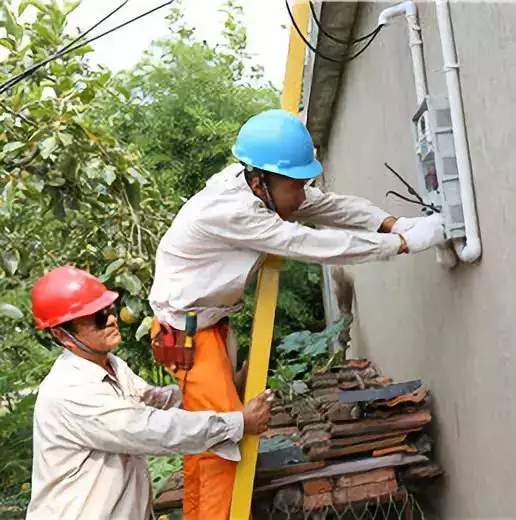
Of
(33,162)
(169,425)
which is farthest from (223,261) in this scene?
(33,162)

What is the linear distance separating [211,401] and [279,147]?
1.07 metres

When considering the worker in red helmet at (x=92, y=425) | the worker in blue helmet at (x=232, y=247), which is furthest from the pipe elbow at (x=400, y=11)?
the worker in red helmet at (x=92, y=425)

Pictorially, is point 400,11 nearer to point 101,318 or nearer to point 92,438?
point 101,318

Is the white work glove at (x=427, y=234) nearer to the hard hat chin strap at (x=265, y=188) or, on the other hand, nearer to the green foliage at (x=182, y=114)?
the hard hat chin strap at (x=265, y=188)

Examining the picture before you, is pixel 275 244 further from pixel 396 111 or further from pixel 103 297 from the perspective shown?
pixel 396 111

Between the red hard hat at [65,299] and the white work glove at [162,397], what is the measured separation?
0.57 metres

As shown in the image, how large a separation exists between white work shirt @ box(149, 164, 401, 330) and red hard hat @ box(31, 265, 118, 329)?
34cm

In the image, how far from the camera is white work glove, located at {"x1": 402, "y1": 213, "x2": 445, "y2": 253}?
8.65ft

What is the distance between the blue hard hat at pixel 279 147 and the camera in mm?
2762

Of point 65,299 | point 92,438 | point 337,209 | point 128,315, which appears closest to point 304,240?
point 337,209

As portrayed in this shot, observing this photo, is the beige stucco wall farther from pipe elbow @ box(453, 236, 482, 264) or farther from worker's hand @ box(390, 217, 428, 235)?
worker's hand @ box(390, 217, 428, 235)

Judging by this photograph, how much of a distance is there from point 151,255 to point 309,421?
1.49m

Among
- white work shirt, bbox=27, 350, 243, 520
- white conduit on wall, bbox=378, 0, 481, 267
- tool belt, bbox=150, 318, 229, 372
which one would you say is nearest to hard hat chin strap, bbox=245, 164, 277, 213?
tool belt, bbox=150, 318, 229, 372

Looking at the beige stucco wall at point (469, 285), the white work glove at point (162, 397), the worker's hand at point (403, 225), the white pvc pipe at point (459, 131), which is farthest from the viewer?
the white work glove at point (162, 397)
